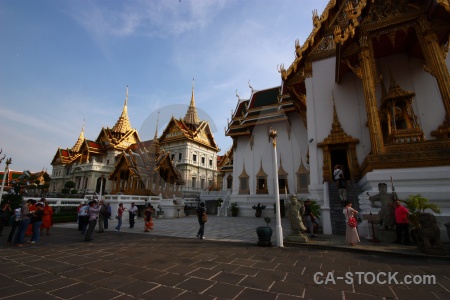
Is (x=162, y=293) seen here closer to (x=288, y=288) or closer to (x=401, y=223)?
(x=288, y=288)

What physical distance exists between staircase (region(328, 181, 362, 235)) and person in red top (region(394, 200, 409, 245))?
207 cm

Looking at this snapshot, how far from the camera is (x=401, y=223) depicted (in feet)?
18.7

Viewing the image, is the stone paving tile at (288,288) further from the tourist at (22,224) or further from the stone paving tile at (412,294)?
the tourist at (22,224)

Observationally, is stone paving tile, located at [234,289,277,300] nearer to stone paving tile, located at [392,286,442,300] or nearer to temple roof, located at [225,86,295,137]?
stone paving tile, located at [392,286,442,300]

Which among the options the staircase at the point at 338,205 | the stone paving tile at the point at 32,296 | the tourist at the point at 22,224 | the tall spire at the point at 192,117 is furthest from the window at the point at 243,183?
the tall spire at the point at 192,117

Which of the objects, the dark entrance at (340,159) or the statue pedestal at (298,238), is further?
the dark entrance at (340,159)

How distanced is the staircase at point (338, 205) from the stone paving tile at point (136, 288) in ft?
23.1

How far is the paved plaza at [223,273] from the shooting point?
→ 2.74m

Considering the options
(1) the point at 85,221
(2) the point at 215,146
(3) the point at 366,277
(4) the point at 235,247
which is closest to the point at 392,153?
(3) the point at 366,277

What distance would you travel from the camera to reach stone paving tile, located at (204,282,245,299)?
2.65m

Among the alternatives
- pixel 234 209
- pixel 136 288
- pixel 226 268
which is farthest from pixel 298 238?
pixel 234 209

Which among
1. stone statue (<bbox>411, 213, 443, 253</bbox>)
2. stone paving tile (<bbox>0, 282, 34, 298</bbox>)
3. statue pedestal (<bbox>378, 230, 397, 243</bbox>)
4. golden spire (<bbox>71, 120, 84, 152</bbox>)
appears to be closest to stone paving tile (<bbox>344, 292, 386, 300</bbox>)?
stone statue (<bbox>411, 213, 443, 253</bbox>)

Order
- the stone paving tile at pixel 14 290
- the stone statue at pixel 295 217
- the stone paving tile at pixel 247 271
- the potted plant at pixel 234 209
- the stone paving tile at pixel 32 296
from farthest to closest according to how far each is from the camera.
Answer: the potted plant at pixel 234 209 < the stone statue at pixel 295 217 < the stone paving tile at pixel 247 271 < the stone paving tile at pixel 14 290 < the stone paving tile at pixel 32 296

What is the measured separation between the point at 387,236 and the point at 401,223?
1.78ft
